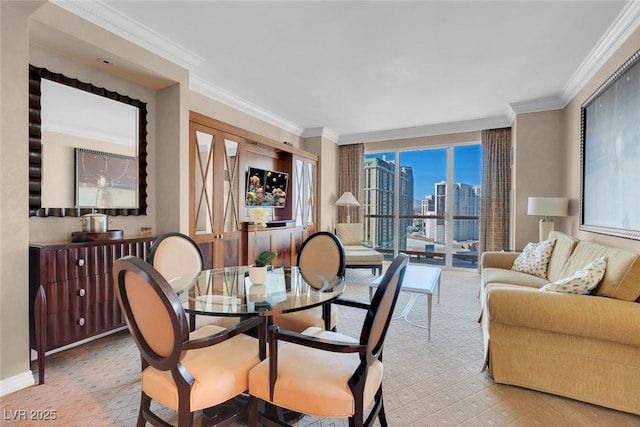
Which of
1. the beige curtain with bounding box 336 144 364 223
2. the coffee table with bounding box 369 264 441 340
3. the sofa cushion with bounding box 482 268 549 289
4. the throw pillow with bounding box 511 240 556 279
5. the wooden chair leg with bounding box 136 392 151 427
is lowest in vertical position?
the wooden chair leg with bounding box 136 392 151 427

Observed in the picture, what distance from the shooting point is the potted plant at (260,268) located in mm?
1979

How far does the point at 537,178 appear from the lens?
451 cm

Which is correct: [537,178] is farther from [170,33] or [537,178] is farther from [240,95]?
[170,33]

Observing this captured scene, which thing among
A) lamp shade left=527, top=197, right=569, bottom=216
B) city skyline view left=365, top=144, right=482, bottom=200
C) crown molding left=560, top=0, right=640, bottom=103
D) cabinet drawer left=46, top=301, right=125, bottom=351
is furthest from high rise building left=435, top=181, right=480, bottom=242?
cabinet drawer left=46, top=301, right=125, bottom=351

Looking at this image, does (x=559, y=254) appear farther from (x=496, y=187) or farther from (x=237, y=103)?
(x=237, y=103)

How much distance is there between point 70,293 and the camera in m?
2.28

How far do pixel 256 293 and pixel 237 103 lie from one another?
3371 millimetres

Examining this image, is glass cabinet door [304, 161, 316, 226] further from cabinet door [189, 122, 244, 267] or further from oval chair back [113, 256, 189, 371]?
oval chair back [113, 256, 189, 371]

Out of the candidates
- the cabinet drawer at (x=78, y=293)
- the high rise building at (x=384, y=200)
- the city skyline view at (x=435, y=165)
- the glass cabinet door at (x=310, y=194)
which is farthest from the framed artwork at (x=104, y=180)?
the city skyline view at (x=435, y=165)

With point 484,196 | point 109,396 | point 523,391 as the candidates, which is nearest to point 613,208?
point 523,391

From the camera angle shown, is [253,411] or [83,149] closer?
[253,411]

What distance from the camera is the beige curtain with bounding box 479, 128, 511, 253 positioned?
209 inches

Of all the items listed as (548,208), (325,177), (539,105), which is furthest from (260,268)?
(539,105)

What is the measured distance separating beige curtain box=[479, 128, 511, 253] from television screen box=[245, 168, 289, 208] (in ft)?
12.0
